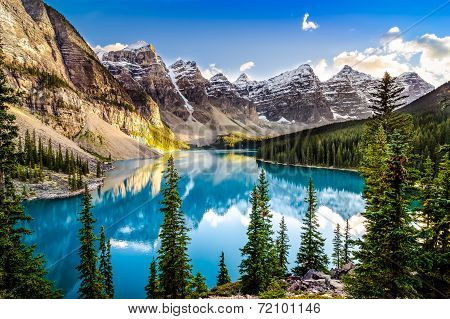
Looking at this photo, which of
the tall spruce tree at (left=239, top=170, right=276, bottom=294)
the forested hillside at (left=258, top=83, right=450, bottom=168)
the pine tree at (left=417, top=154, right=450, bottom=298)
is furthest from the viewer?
the forested hillside at (left=258, top=83, right=450, bottom=168)

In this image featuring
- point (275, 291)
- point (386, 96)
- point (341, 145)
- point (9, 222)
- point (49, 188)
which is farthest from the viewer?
point (341, 145)

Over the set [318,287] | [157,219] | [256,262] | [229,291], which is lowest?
[157,219]

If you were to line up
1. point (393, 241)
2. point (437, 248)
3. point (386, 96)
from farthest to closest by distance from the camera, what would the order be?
point (386, 96), point (437, 248), point (393, 241)

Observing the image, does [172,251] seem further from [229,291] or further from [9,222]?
→ [9,222]

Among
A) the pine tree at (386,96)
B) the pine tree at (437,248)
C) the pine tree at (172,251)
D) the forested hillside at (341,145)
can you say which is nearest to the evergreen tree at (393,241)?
the pine tree at (437,248)

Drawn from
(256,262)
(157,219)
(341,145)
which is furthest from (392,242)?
(341,145)

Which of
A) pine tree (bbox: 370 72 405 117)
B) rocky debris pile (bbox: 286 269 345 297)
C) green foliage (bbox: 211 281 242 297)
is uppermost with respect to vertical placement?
pine tree (bbox: 370 72 405 117)

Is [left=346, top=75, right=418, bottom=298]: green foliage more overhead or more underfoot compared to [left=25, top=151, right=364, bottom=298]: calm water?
more overhead

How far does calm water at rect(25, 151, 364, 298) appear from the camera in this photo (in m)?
28.0

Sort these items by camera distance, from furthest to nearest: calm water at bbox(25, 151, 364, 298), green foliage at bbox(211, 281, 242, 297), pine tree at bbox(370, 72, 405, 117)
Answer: calm water at bbox(25, 151, 364, 298) → green foliage at bbox(211, 281, 242, 297) → pine tree at bbox(370, 72, 405, 117)

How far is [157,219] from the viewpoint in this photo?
152ft

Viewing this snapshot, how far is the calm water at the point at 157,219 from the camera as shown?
91.9 ft

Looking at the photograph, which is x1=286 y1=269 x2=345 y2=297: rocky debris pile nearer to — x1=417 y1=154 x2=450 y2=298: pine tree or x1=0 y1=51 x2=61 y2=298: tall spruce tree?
x1=417 y1=154 x2=450 y2=298: pine tree

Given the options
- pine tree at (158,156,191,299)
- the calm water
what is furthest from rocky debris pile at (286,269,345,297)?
the calm water
